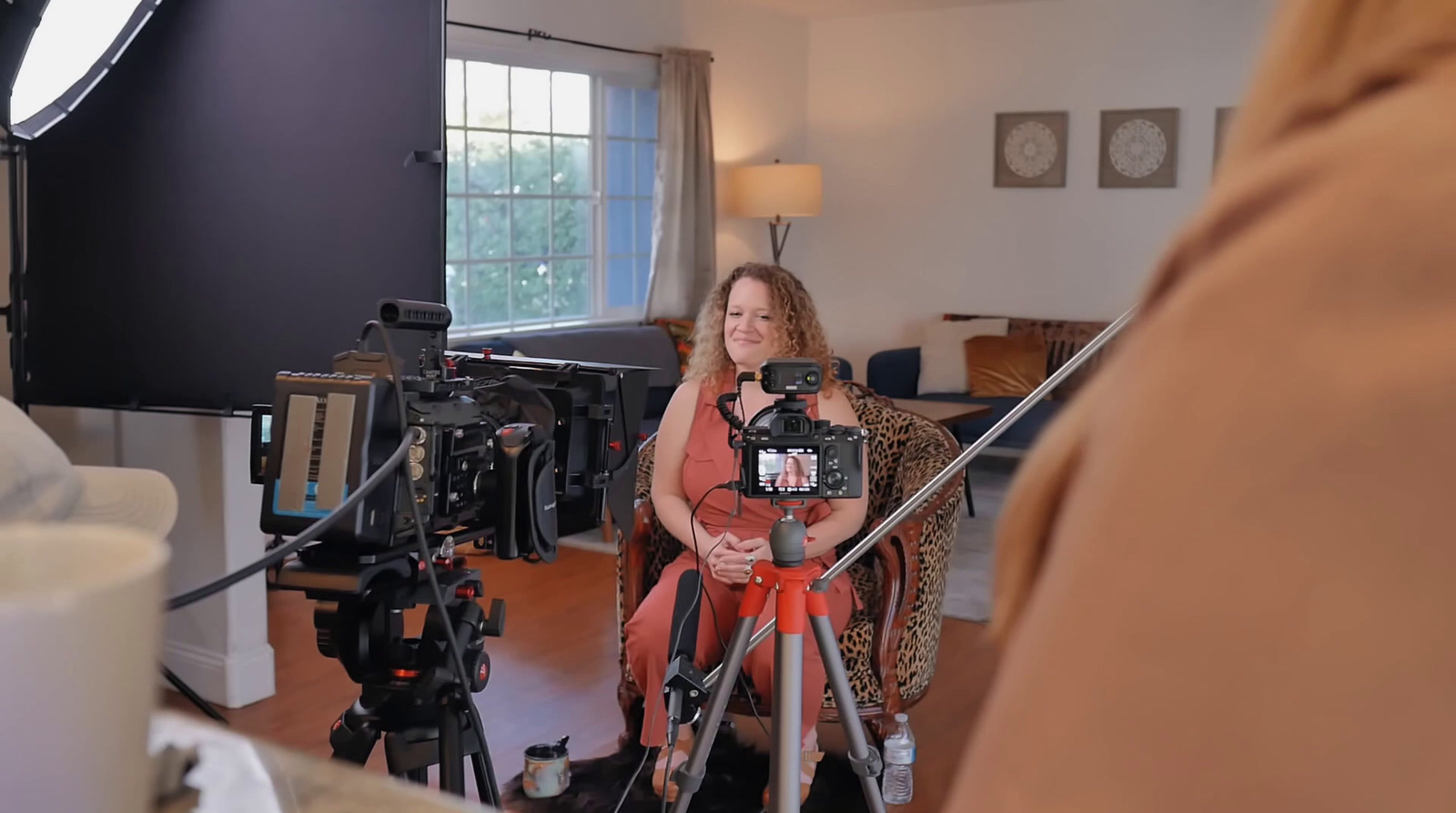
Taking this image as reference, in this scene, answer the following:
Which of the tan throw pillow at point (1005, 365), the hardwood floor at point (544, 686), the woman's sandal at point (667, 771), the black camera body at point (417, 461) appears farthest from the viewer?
the tan throw pillow at point (1005, 365)

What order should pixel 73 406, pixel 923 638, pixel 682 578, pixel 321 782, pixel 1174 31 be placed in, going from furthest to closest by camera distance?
pixel 1174 31 < pixel 73 406 < pixel 923 638 < pixel 682 578 < pixel 321 782

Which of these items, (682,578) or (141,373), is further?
(141,373)

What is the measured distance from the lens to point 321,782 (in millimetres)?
573

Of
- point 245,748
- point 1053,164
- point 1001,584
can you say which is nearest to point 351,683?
point 245,748

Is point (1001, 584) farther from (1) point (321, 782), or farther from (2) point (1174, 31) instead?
(2) point (1174, 31)

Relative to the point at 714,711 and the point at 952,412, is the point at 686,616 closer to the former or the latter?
the point at 714,711

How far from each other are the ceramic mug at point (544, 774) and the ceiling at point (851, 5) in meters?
5.63

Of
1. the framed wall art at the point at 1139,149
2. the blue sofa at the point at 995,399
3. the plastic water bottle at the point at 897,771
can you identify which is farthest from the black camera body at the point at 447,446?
the framed wall art at the point at 1139,149

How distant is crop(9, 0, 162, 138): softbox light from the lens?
94.2 inches

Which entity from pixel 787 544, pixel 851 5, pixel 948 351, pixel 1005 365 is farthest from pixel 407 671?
pixel 851 5

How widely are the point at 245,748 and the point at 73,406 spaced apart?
10.1ft

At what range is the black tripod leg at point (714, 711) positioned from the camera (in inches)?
85.0

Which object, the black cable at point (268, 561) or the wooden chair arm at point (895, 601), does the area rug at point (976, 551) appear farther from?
the black cable at point (268, 561)

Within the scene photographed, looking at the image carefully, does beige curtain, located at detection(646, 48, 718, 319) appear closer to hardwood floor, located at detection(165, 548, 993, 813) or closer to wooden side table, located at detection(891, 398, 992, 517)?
wooden side table, located at detection(891, 398, 992, 517)
